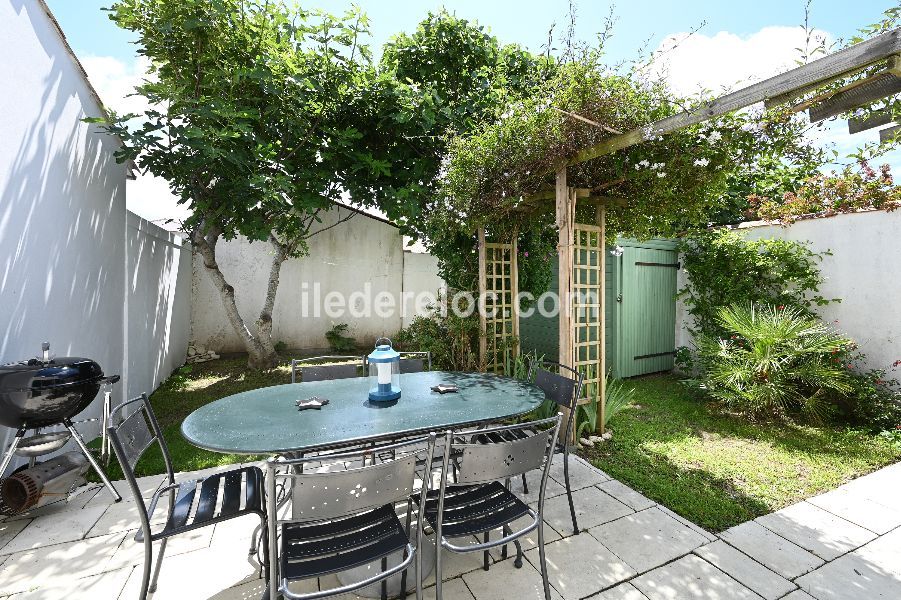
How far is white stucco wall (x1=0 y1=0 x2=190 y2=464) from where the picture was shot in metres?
2.61

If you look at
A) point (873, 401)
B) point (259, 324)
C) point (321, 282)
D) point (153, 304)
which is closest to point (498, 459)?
point (873, 401)

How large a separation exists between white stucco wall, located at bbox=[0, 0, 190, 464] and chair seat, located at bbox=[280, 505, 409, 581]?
2447mm

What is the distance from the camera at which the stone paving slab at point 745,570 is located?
1948 millimetres

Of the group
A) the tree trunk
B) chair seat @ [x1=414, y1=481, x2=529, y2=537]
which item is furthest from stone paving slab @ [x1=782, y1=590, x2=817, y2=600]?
the tree trunk

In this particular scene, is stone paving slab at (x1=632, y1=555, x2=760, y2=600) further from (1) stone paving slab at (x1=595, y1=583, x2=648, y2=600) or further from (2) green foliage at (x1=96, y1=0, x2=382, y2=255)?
(2) green foliage at (x1=96, y1=0, x2=382, y2=255)

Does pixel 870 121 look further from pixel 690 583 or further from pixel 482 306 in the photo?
pixel 482 306

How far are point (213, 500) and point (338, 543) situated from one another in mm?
763

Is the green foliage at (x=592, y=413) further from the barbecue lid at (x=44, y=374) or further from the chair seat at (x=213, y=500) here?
the barbecue lid at (x=44, y=374)

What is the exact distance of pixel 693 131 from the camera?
3.00m

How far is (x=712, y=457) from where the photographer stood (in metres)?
3.49

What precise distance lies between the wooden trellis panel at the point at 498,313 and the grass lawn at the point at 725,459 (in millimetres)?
1469

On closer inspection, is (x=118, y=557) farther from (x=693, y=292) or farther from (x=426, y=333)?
(x=693, y=292)

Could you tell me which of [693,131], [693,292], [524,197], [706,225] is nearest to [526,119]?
[524,197]

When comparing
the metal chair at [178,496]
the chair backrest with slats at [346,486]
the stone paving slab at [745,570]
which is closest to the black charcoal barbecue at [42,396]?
the metal chair at [178,496]
